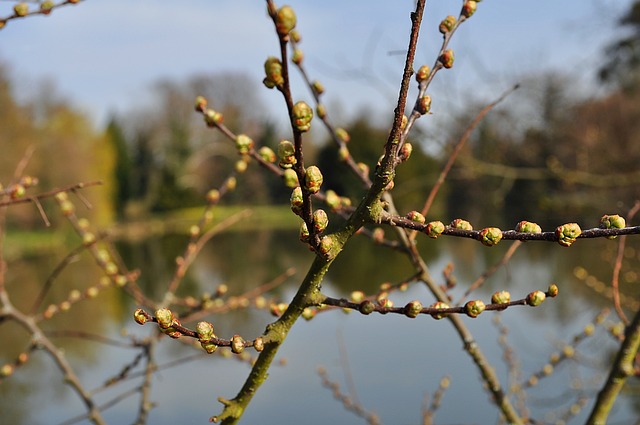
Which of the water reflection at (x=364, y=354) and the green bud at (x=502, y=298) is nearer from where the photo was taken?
the green bud at (x=502, y=298)

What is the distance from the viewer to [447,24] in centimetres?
70

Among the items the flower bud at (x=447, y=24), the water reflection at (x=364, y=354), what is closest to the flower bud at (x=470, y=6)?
the flower bud at (x=447, y=24)

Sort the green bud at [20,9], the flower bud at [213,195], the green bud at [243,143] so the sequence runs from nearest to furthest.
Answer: the green bud at [243,143] → the green bud at [20,9] → the flower bud at [213,195]

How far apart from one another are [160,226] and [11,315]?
15.9 m

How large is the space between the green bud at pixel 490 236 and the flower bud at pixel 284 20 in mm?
239

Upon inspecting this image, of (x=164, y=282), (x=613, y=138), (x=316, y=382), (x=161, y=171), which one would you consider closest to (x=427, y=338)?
(x=316, y=382)

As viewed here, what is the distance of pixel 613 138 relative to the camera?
204 inches

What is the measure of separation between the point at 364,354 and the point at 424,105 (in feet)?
15.7

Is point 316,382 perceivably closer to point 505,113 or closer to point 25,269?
point 505,113

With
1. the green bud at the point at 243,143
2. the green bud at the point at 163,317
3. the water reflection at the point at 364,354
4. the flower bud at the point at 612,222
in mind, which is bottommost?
the green bud at the point at 163,317

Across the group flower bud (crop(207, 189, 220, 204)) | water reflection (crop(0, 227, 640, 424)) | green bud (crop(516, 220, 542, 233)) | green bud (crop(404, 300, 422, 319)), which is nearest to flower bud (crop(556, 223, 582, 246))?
green bud (crop(516, 220, 542, 233))

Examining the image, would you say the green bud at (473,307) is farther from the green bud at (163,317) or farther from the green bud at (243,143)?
the green bud at (243,143)

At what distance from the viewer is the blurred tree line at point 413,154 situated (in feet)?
10.8

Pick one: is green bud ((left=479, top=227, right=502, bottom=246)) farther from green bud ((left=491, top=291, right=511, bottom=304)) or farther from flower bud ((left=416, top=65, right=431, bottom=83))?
flower bud ((left=416, top=65, right=431, bottom=83))
